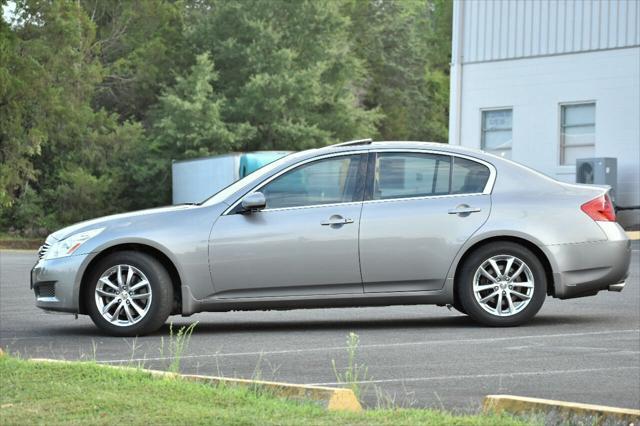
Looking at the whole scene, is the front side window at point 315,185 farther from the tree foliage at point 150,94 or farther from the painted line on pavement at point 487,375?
the tree foliage at point 150,94

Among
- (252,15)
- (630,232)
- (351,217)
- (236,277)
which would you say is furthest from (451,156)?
(252,15)

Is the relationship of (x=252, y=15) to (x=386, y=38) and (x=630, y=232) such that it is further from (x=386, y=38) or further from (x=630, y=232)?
(x=630, y=232)

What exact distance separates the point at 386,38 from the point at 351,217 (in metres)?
71.7

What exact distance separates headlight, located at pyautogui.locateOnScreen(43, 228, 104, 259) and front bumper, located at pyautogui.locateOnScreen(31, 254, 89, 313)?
54 millimetres

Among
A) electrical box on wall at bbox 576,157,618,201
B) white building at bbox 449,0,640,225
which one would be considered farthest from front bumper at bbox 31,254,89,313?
white building at bbox 449,0,640,225

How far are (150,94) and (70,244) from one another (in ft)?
177

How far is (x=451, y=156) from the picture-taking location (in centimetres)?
A: 1252

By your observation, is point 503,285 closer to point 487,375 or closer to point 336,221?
point 336,221

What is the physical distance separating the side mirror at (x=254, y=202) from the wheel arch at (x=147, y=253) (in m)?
0.82

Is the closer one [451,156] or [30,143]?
[451,156]

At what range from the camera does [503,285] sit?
39.9ft

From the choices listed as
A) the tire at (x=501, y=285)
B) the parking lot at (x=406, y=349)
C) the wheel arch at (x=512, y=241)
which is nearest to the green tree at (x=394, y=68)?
the parking lot at (x=406, y=349)

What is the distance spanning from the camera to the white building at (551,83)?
35.5 m

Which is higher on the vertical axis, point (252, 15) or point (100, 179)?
point (252, 15)
